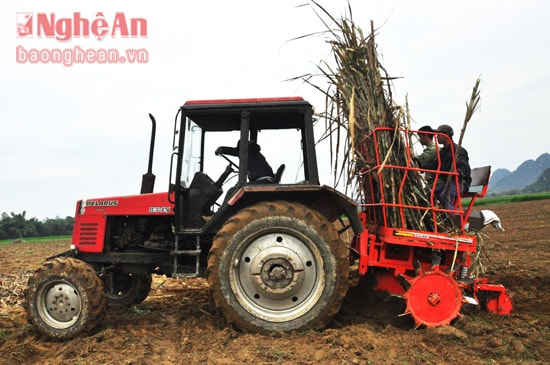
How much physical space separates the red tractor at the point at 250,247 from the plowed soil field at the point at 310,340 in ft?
0.82

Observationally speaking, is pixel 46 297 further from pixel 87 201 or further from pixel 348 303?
pixel 348 303

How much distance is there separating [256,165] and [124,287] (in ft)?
8.39

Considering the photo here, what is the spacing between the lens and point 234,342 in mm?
3945

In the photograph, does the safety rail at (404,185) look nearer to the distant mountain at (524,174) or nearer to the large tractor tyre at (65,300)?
the large tractor tyre at (65,300)

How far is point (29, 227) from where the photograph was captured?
2752 centimetres

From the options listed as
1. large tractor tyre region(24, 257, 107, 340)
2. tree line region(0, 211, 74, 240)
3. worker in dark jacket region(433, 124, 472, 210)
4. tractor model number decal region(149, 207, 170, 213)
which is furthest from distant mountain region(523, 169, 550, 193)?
large tractor tyre region(24, 257, 107, 340)

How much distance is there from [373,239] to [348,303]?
1.13 m

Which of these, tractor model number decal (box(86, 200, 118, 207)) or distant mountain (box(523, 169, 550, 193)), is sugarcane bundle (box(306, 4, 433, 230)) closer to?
tractor model number decal (box(86, 200, 118, 207))

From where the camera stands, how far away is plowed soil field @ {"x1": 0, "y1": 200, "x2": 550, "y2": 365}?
3.58m

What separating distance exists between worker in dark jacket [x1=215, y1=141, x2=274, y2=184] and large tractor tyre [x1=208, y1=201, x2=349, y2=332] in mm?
538

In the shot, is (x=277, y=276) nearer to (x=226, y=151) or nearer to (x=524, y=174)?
(x=226, y=151)

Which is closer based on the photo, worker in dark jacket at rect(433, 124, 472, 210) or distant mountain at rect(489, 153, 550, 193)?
worker in dark jacket at rect(433, 124, 472, 210)

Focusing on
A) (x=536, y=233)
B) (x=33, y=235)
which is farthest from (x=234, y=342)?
(x=33, y=235)

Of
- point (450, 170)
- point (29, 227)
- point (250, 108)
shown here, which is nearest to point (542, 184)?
point (29, 227)
